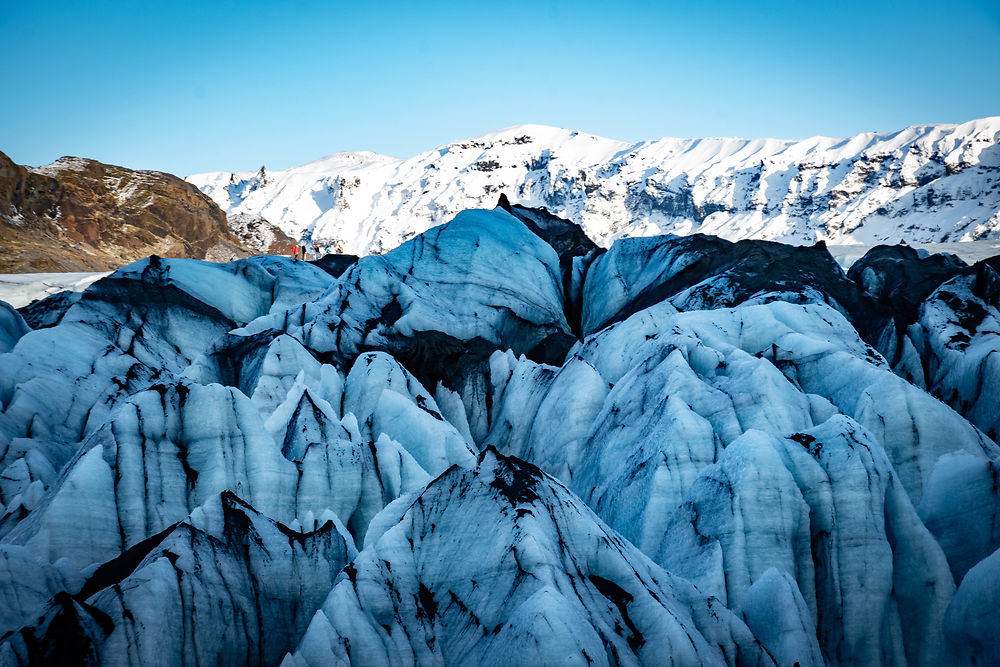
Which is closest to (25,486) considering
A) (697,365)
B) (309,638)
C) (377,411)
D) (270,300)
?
(377,411)

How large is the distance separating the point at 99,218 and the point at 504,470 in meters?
84.8

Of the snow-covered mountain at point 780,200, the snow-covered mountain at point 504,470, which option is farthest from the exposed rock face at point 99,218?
the snow-covered mountain at point 780,200

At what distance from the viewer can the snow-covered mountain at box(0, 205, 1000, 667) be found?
36.6ft

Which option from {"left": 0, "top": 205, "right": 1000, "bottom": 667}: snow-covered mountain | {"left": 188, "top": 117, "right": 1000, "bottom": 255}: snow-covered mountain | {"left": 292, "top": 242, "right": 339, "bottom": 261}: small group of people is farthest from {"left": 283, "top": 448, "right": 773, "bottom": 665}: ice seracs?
{"left": 188, "top": 117, "right": 1000, "bottom": 255}: snow-covered mountain

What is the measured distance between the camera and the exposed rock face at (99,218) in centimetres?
7156

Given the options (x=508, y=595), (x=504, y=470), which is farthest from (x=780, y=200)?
(x=508, y=595)

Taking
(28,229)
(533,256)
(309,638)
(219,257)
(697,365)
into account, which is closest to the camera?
(309,638)

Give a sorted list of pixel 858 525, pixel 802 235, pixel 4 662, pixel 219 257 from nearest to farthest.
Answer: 1. pixel 4 662
2. pixel 858 525
3. pixel 219 257
4. pixel 802 235

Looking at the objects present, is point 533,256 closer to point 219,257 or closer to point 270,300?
point 270,300

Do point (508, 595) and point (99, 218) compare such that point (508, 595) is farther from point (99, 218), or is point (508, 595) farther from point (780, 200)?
point (780, 200)

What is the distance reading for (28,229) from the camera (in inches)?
2948

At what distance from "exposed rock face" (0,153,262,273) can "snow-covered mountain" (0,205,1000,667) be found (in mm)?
44536

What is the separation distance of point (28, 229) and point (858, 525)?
77.3 metres

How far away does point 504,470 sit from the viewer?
12.6 metres
